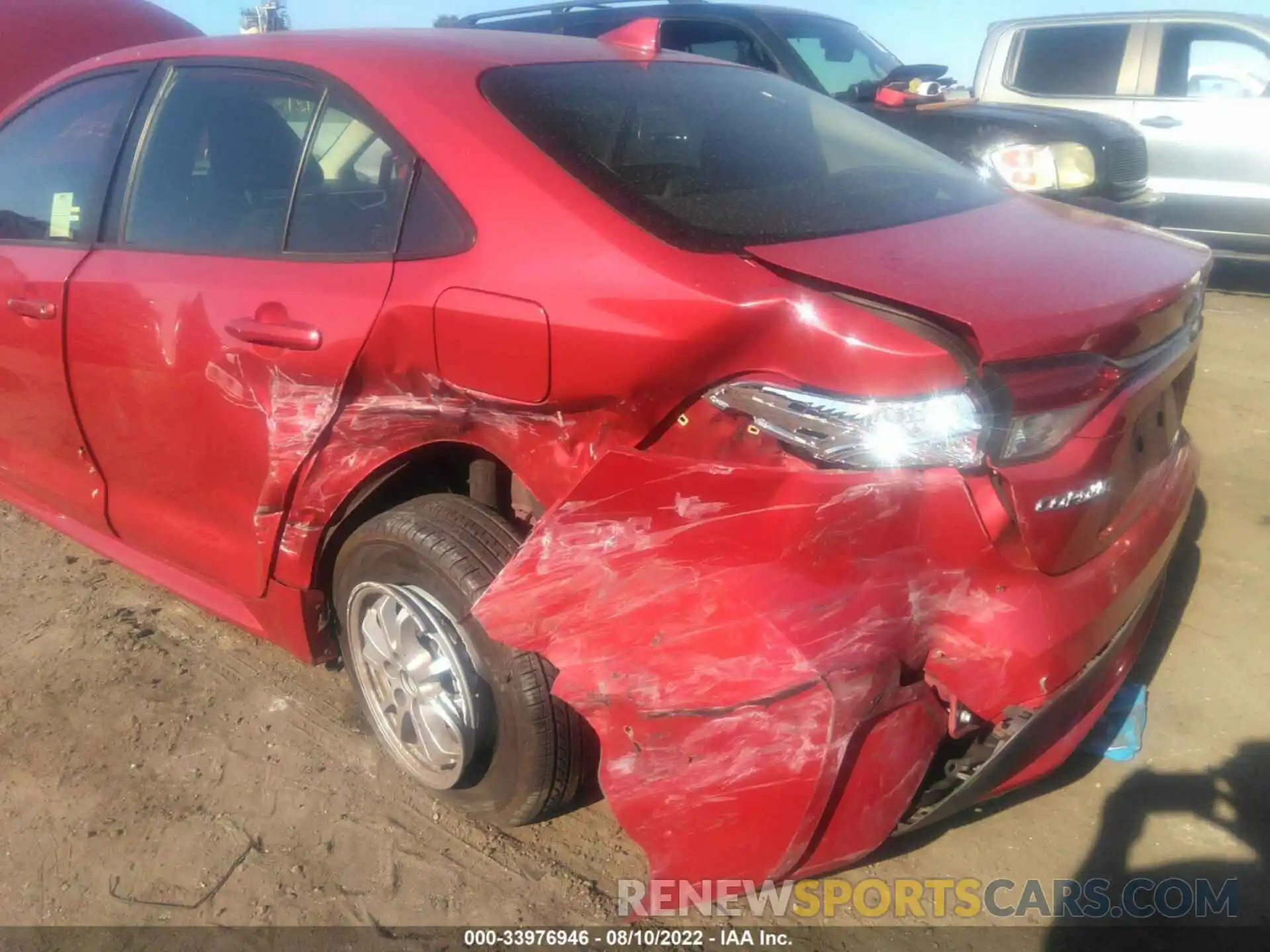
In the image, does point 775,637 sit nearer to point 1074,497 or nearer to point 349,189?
point 1074,497

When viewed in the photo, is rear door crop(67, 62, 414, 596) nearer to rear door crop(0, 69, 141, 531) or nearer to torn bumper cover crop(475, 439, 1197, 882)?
rear door crop(0, 69, 141, 531)

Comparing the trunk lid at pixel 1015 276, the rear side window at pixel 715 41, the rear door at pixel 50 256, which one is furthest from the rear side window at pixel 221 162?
the rear side window at pixel 715 41

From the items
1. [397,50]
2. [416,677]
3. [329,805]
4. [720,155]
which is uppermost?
[397,50]

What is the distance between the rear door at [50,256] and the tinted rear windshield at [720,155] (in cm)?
141

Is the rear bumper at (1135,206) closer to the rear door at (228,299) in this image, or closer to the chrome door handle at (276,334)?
the rear door at (228,299)

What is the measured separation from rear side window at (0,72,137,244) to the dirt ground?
4.25 feet

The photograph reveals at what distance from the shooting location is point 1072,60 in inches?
299

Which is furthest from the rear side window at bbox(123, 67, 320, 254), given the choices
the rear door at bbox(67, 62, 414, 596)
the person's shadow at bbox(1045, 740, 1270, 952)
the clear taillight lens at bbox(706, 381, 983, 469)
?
the person's shadow at bbox(1045, 740, 1270, 952)

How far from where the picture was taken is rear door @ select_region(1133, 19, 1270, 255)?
6.98 meters

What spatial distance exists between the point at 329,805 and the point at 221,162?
1721mm

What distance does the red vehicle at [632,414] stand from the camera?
1680mm

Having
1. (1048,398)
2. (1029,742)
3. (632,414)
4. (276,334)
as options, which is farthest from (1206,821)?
(276,334)

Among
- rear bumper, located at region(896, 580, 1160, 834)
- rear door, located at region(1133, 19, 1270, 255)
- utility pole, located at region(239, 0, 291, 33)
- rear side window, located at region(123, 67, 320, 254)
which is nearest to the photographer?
rear bumper, located at region(896, 580, 1160, 834)

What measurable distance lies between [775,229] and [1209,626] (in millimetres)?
2035
